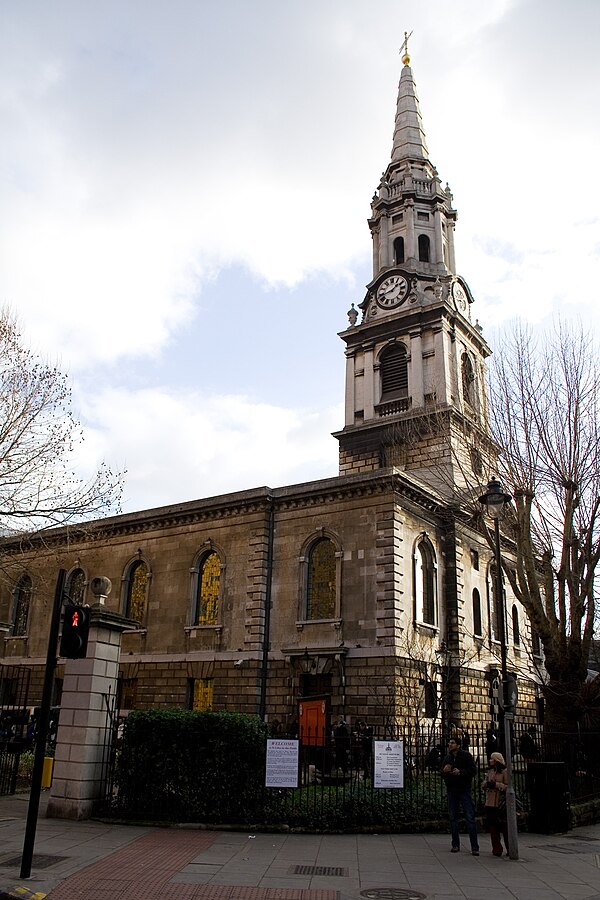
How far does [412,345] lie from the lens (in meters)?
38.6

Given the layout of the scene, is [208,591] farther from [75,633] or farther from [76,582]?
[75,633]

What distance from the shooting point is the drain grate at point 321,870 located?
9980mm

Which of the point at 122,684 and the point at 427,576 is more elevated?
the point at 427,576

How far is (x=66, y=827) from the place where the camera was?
12.8m

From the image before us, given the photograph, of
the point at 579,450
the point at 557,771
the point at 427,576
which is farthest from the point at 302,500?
the point at 557,771

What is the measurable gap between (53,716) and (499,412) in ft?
60.1

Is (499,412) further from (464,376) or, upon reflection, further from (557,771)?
(464,376)

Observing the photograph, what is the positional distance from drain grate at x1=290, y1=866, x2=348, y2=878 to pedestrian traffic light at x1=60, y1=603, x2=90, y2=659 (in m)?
4.17

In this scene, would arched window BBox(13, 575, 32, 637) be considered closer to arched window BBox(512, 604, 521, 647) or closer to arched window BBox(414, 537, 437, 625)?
arched window BBox(414, 537, 437, 625)

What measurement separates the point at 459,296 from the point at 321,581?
874 inches

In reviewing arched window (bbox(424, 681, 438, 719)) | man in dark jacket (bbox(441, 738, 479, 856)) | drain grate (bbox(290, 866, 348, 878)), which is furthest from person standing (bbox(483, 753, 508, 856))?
arched window (bbox(424, 681, 438, 719))

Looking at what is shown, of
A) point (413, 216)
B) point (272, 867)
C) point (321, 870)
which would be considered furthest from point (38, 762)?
point (413, 216)

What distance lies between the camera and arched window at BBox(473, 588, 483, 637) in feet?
97.6

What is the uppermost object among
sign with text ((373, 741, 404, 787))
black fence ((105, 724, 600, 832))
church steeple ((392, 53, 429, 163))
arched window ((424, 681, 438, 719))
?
church steeple ((392, 53, 429, 163))
